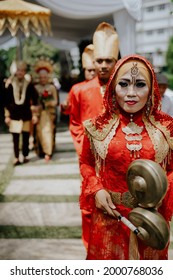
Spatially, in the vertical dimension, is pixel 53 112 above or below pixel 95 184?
below

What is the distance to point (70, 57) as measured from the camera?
53.1 ft

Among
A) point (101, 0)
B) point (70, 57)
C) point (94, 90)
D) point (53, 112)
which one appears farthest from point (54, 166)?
point (70, 57)

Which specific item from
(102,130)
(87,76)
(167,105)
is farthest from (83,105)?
(102,130)

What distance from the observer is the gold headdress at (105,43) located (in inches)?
113

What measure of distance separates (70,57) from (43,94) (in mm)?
10760

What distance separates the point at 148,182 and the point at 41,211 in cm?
250

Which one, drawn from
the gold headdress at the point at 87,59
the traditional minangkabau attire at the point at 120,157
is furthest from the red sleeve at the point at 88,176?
the gold headdress at the point at 87,59

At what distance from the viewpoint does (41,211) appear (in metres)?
3.89

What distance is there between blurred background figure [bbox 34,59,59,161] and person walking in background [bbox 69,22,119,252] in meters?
2.57

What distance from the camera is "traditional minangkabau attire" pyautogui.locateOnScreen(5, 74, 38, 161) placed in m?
5.33

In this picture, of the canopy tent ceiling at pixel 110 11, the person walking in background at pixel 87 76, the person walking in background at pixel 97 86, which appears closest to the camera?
the person walking in background at pixel 97 86

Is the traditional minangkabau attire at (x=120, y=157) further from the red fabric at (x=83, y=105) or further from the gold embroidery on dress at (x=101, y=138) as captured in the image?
the red fabric at (x=83, y=105)

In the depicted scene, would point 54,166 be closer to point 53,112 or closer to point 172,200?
point 53,112

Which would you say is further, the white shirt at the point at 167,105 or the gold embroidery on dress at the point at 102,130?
the white shirt at the point at 167,105
